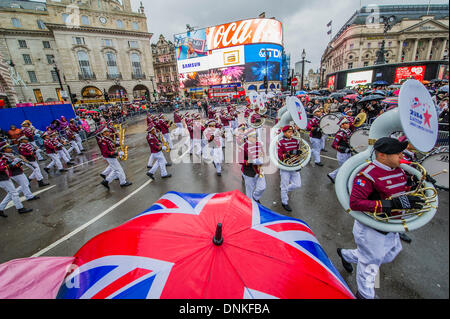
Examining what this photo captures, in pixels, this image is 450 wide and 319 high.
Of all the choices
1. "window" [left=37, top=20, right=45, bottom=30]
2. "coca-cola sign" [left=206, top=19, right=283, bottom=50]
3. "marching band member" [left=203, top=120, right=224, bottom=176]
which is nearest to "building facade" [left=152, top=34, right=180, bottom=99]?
"coca-cola sign" [left=206, top=19, right=283, bottom=50]

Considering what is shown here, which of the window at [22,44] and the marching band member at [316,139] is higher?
the window at [22,44]

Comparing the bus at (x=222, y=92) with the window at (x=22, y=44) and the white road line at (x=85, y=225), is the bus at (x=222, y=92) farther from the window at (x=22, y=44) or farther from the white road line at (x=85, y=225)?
the white road line at (x=85, y=225)

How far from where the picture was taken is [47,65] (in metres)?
43.9

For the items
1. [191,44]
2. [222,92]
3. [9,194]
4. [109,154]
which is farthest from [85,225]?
[191,44]

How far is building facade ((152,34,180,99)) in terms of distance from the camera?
6912 centimetres

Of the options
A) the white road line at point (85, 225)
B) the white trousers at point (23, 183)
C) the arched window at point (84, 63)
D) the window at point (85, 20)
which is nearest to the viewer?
the white road line at point (85, 225)

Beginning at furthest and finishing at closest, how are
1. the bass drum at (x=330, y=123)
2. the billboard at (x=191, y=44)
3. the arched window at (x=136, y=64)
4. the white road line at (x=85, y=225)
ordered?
the billboard at (x=191, y=44)
the arched window at (x=136, y=64)
the bass drum at (x=330, y=123)
the white road line at (x=85, y=225)

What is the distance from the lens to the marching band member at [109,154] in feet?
22.3

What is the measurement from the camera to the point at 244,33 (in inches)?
2078

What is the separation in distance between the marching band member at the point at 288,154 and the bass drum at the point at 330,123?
4.45m

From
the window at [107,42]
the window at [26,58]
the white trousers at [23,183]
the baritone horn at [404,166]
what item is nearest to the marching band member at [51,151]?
the white trousers at [23,183]

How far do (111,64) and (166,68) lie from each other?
1050 inches
